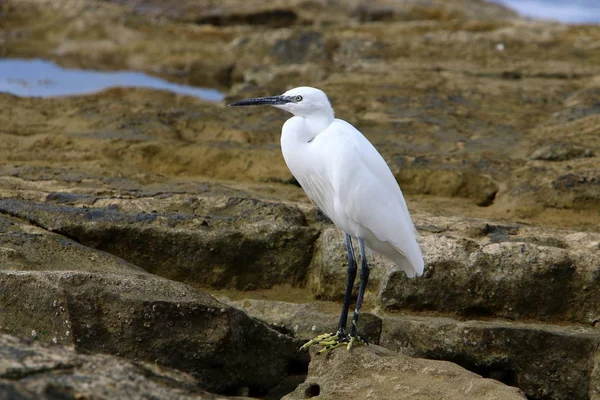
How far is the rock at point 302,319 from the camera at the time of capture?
17.7 feet

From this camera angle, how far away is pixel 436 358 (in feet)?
17.6

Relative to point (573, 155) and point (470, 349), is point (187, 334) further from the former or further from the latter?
point (573, 155)

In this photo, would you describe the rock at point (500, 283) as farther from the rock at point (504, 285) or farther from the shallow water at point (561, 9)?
the shallow water at point (561, 9)

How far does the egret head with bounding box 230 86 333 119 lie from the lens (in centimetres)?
506

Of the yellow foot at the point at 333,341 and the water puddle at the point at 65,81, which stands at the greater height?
the water puddle at the point at 65,81

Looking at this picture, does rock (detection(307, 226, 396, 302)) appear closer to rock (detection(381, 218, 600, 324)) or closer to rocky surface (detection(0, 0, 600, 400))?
rocky surface (detection(0, 0, 600, 400))

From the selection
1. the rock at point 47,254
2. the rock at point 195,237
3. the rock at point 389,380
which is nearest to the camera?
the rock at point 389,380

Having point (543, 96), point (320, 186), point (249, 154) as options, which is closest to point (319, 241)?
point (320, 186)

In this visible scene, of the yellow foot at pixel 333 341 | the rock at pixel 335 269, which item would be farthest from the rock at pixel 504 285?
the yellow foot at pixel 333 341

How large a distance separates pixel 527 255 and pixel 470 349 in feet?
2.58

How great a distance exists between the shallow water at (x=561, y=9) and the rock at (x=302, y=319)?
79.2 ft

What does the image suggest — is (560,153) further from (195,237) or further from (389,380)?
(389,380)

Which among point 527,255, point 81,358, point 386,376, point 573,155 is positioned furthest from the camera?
point 573,155

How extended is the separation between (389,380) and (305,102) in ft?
5.14
